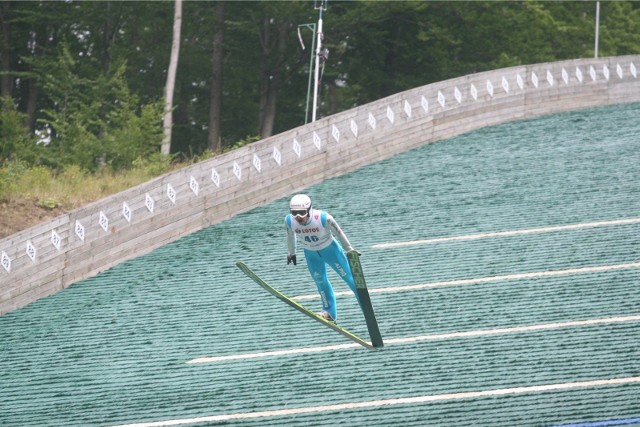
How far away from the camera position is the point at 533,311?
12258mm

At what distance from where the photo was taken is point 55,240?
15.2 m

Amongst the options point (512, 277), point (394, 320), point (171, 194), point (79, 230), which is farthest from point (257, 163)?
point (394, 320)

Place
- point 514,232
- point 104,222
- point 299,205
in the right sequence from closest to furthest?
point 299,205 < point 514,232 < point 104,222

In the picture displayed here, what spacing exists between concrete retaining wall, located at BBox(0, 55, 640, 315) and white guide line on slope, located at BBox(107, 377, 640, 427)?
493cm

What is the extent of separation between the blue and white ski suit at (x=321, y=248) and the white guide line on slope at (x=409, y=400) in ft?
4.74

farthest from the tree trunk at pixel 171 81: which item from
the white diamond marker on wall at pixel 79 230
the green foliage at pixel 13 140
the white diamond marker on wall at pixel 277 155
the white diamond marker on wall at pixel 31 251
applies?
the white diamond marker on wall at pixel 31 251

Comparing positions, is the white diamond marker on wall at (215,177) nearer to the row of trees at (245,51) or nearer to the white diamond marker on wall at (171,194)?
the white diamond marker on wall at (171,194)

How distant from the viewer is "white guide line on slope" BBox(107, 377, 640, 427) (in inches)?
400

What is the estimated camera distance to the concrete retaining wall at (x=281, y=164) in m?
15.2

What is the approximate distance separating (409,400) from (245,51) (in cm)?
2250

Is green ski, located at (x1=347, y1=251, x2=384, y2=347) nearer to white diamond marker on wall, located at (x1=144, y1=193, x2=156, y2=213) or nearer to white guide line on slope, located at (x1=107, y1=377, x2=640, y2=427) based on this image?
white guide line on slope, located at (x1=107, y1=377, x2=640, y2=427)

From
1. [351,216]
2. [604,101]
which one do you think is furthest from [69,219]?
[604,101]

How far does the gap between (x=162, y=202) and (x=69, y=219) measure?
4.82ft

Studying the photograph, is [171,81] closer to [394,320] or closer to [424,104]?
[424,104]
